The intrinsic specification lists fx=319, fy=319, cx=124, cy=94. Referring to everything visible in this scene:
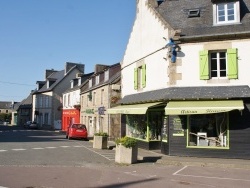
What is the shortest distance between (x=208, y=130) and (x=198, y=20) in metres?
5.78

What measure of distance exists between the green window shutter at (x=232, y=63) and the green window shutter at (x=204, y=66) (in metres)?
0.99

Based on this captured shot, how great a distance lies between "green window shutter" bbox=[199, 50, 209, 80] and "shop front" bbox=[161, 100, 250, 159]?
52.8 inches

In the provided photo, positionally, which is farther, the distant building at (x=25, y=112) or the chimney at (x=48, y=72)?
the distant building at (x=25, y=112)

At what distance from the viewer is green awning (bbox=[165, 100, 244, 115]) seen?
536 inches

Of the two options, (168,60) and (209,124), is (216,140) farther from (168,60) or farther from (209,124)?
(168,60)

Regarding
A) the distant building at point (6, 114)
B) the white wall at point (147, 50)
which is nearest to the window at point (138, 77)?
the white wall at point (147, 50)

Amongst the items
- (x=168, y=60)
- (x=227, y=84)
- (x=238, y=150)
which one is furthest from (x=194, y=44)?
(x=238, y=150)

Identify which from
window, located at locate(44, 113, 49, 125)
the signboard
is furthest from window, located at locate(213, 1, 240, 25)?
window, located at locate(44, 113, 49, 125)

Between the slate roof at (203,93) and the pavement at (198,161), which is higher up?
the slate roof at (203,93)

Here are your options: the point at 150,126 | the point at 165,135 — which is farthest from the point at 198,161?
the point at 150,126

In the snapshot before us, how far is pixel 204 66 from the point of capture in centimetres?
1515

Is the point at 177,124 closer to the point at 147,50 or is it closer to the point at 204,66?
the point at 204,66

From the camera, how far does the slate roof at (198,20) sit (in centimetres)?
1534

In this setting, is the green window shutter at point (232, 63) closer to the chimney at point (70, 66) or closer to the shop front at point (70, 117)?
the shop front at point (70, 117)
